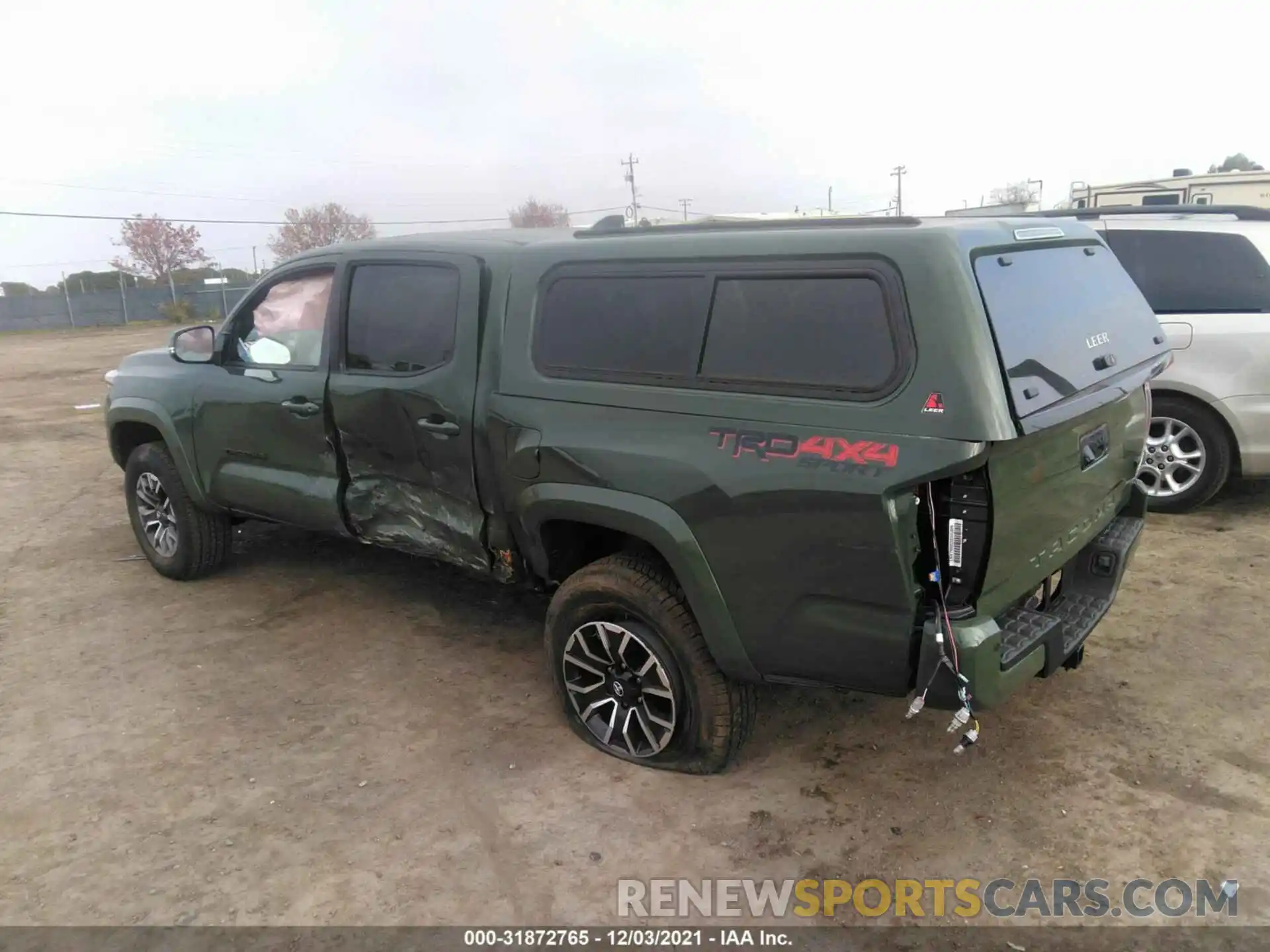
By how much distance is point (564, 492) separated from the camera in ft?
10.7

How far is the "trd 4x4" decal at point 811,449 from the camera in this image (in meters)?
2.54

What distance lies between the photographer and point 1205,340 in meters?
5.65

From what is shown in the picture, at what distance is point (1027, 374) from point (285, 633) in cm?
387

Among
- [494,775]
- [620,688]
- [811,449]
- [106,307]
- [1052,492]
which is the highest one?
[106,307]

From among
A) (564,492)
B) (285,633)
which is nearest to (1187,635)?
(564,492)

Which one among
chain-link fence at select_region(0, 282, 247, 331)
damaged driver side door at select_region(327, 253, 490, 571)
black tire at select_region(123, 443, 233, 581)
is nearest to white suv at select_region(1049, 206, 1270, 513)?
damaged driver side door at select_region(327, 253, 490, 571)

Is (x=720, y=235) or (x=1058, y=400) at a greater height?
(x=720, y=235)

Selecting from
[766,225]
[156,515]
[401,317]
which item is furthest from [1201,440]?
[156,515]

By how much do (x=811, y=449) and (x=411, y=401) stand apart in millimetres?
1919

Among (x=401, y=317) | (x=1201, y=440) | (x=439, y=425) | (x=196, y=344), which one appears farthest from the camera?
(x=1201, y=440)

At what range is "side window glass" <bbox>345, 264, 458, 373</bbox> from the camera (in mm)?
3803

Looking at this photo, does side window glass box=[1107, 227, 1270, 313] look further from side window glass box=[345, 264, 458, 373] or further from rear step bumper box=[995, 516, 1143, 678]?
side window glass box=[345, 264, 458, 373]

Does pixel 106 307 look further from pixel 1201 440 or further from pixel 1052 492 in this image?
pixel 1052 492

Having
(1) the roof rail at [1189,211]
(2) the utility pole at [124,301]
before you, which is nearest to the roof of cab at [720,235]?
(1) the roof rail at [1189,211]
